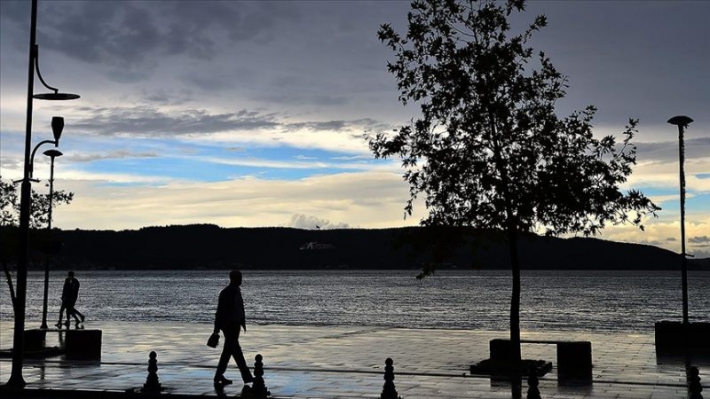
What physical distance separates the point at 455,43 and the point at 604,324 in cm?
4858

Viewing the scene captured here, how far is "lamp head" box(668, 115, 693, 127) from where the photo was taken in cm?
2483

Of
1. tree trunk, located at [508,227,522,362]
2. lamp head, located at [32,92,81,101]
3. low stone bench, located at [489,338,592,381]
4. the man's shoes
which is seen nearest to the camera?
the man's shoes

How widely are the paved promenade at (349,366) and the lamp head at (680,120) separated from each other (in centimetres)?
655

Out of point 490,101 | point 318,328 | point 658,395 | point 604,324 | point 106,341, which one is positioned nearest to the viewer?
point 658,395

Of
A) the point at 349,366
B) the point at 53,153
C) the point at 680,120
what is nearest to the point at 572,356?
the point at 349,366

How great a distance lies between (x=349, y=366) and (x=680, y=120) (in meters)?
12.4

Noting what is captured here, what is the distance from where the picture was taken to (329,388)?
15.5 metres

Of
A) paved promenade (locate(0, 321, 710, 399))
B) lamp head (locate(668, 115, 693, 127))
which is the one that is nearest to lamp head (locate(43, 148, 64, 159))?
paved promenade (locate(0, 321, 710, 399))

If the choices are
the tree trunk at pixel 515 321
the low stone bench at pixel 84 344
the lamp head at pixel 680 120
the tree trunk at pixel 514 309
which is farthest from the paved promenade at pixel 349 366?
the lamp head at pixel 680 120

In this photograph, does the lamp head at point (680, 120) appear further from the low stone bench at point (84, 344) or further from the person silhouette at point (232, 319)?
the low stone bench at point (84, 344)

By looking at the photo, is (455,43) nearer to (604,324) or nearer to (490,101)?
(490,101)

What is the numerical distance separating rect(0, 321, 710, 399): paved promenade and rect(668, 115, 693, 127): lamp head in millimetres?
6550

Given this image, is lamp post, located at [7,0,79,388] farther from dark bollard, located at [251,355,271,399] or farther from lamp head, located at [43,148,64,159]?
lamp head, located at [43,148,64,159]

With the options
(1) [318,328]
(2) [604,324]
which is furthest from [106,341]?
(2) [604,324]
